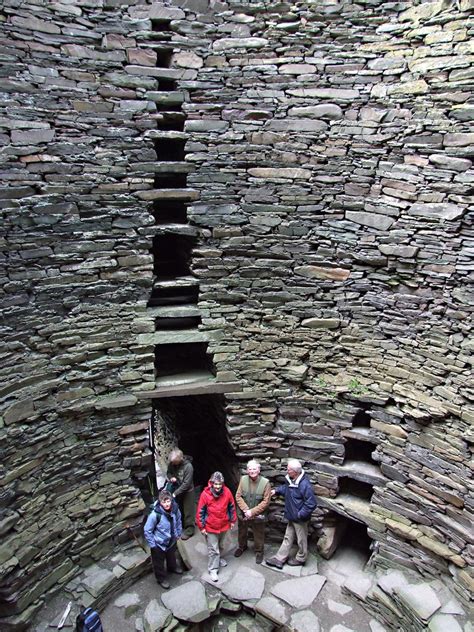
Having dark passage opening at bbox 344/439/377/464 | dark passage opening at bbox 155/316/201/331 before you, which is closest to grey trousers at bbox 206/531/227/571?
dark passage opening at bbox 344/439/377/464

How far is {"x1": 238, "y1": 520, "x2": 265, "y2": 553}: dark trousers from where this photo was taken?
8.02m

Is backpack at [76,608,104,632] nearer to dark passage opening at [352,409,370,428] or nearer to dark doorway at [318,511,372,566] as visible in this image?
dark doorway at [318,511,372,566]

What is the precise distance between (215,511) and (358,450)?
2.56 metres

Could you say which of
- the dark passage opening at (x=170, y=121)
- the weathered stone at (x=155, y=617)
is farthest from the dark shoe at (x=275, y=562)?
the dark passage opening at (x=170, y=121)

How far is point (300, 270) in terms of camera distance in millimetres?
7852

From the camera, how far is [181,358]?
358 inches

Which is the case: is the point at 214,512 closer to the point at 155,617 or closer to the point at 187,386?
the point at 155,617

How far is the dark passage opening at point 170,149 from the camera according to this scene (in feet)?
25.3

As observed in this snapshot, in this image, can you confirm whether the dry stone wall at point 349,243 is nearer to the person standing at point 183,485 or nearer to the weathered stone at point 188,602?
the person standing at point 183,485

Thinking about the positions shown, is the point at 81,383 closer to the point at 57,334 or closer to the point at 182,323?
the point at 57,334

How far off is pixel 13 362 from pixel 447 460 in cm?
583

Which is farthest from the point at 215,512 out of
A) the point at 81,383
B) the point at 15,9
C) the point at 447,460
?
the point at 15,9

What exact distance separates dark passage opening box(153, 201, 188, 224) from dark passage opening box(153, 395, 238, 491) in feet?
9.25

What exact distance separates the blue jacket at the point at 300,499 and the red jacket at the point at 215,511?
84 cm
